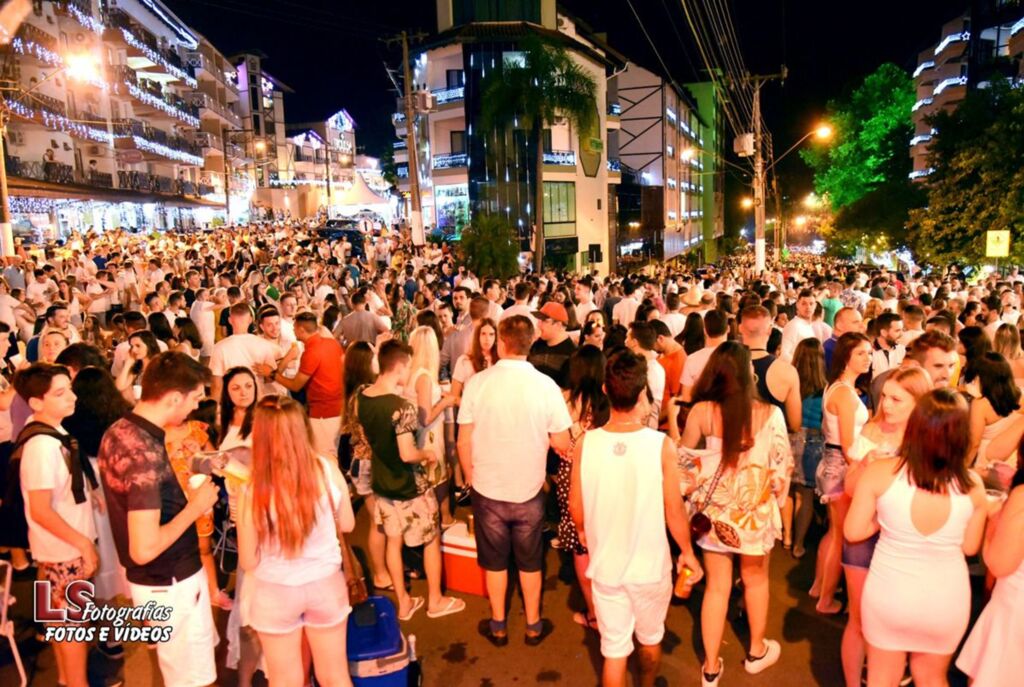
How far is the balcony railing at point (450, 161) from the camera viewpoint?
34438 millimetres

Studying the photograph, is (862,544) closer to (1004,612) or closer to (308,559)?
(1004,612)

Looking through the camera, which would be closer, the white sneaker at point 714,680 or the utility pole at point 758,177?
the white sneaker at point 714,680

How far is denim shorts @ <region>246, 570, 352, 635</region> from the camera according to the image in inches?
124

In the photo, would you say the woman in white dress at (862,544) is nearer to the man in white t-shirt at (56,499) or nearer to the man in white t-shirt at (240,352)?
the man in white t-shirt at (56,499)

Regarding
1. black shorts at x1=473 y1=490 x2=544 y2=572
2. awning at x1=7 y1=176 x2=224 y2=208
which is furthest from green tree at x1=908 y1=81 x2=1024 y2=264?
awning at x1=7 y1=176 x2=224 y2=208

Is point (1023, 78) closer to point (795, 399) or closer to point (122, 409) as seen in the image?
point (795, 399)

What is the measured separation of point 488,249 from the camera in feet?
68.9

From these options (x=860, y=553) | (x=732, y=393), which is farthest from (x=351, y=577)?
(x=860, y=553)

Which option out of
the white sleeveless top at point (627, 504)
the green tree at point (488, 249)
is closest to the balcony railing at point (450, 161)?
the green tree at point (488, 249)

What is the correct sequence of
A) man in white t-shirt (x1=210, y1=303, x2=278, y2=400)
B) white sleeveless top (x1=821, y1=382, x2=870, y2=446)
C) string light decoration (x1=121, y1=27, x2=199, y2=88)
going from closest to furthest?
white sleeveless top (x1=821, y1=382, x2=870, y2=446) → man in white t-shirt (x1=210, y1=303, x2=278, y2=400) → string light decoration (x1=121, y1=27, x2=199, y2=88)

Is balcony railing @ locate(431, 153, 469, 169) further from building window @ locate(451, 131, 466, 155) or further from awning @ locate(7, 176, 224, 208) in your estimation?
awning @ locate(7, 176, 224, 208)

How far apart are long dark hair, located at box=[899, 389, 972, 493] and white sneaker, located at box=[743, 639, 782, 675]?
1716mm

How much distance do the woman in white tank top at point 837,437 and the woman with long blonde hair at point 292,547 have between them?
120 inches

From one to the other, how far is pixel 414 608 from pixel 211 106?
5998 cm
